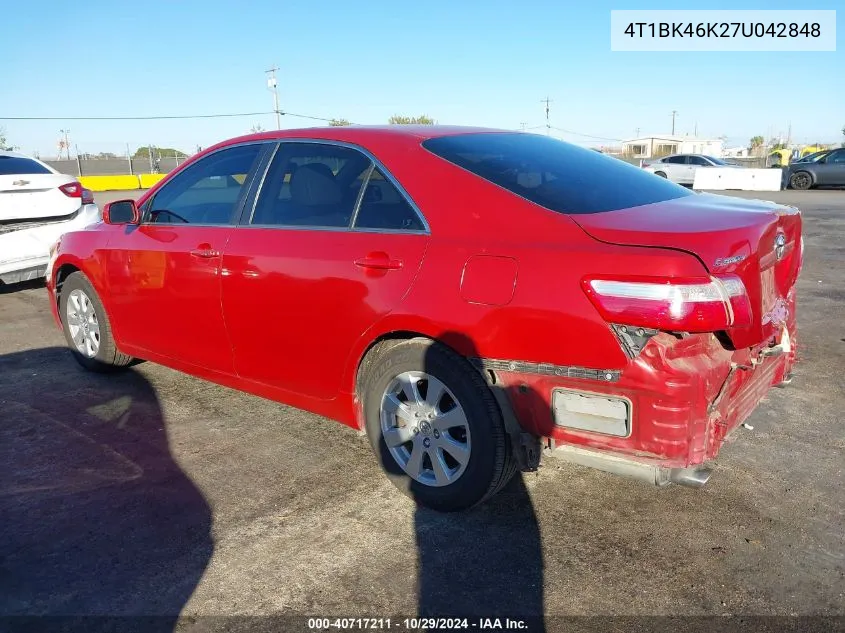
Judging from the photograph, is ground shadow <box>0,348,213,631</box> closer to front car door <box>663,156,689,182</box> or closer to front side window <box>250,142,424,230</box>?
front side window <box>250,142,424,230</box>

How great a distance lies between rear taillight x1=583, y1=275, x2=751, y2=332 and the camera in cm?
236

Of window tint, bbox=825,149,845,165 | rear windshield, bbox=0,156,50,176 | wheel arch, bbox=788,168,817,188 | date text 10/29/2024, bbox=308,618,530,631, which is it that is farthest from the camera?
wheel arch, bbox=788,168,817,188

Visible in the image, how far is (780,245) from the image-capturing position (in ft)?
9.38

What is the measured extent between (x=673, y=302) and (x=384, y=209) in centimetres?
138

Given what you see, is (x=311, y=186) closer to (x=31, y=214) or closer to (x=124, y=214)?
(x=124, y=214)

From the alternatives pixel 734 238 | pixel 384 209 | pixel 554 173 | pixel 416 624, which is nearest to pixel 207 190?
pixel 384 209

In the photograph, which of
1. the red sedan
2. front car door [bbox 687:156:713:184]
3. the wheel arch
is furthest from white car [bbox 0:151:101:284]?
the wheel arch

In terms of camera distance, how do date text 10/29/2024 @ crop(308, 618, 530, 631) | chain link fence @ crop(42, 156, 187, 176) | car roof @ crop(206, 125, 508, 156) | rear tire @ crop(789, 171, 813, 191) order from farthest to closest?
chain link fence @ crop(42, 156, 187, 176) → rear tire @ crop(789, 171, 813, 191) → car roof @ crop(206, 125, 508, 156) → date text 10/29/2024 @ crop(308, 618, 530, 631)

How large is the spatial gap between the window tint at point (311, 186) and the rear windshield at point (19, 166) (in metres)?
5.33

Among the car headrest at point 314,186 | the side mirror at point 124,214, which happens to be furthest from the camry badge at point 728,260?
the side mirror at point 124,214

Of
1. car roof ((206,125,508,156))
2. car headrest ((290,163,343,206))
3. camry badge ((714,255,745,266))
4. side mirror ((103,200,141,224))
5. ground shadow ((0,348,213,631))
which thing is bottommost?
ground shadow ((0,348,213,631))

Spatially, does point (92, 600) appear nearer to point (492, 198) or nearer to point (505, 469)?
point (505, 469)

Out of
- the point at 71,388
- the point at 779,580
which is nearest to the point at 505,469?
the point at 779,580

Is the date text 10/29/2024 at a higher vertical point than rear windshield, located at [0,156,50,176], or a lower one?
lower
